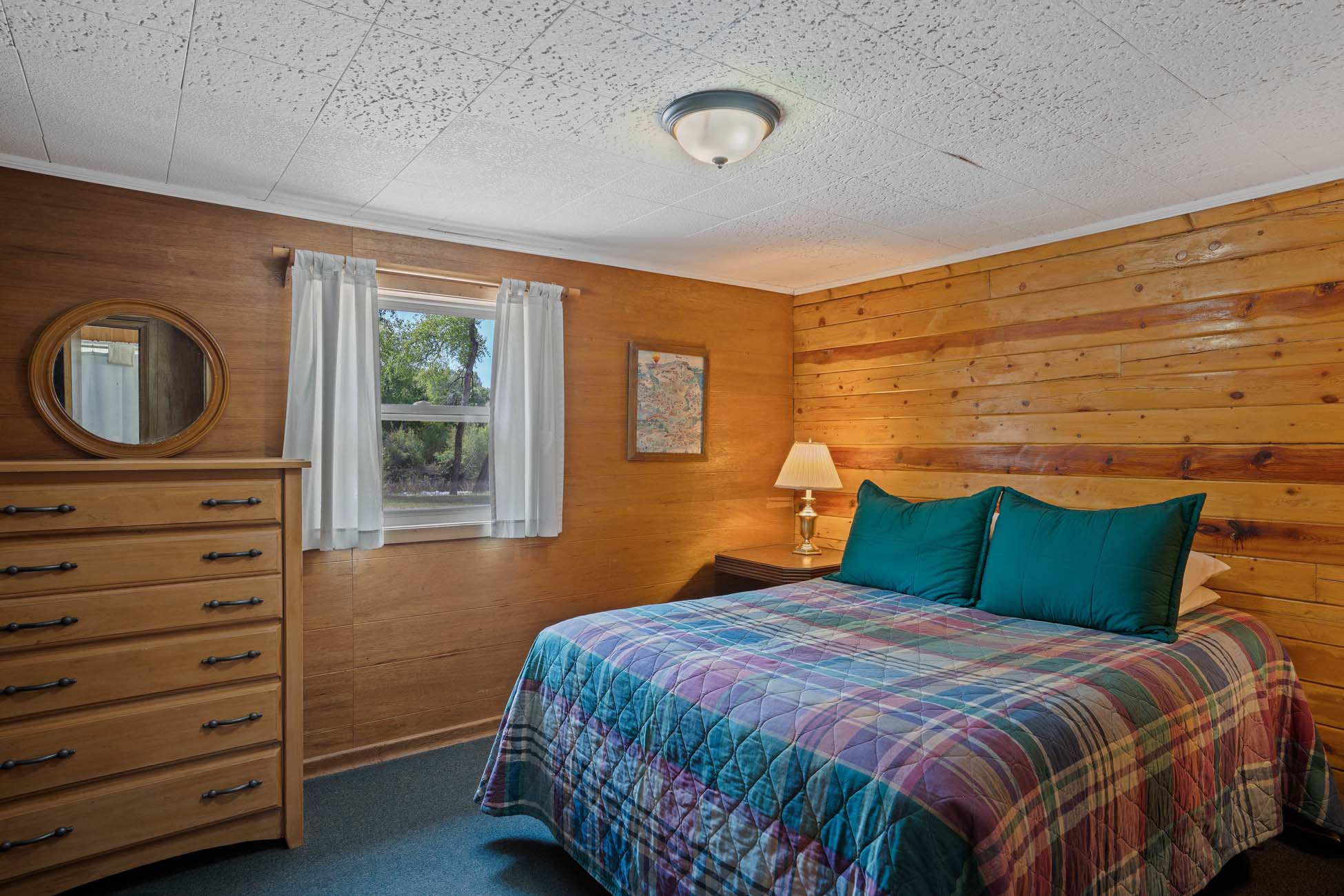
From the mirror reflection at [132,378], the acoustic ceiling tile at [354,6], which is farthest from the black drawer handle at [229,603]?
the acoustic ceiling tile at [354,6]

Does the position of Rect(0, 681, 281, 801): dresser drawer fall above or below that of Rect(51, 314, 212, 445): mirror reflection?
below

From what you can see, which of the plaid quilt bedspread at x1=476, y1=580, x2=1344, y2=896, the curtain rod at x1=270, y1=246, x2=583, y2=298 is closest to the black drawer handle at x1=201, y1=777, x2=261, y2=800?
the plaid quilt bedspread at x1=476, y1=580, x2=1344, y2=896

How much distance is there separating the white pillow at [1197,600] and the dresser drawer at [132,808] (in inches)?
119

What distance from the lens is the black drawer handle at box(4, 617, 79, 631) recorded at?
6.84 feet

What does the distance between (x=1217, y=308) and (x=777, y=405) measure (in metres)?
2.21

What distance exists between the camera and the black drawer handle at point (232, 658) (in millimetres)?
2357

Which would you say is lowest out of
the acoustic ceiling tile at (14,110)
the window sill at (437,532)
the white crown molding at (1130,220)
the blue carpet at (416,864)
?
the blue carpet at (416,864)

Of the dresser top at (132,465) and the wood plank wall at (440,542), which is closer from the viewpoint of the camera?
the dresser top at (132,465)

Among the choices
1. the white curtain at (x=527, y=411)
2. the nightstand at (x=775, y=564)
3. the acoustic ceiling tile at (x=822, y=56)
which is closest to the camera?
the acoustic ceiling tile at (x=822, y=56)

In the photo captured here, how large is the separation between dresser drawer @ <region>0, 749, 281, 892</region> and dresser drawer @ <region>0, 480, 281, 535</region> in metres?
0.74

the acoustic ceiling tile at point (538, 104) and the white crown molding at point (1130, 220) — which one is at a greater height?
the acoustic ceiling tile at point (538, 104)

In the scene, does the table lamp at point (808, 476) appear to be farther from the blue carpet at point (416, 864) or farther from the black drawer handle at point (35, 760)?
the black drawer handle at point (35, 760)

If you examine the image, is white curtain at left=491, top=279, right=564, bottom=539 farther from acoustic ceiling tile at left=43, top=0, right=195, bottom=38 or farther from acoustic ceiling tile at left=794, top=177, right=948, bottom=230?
acoustic ceiling tile at left=43, top=0, right=195, bottom=38

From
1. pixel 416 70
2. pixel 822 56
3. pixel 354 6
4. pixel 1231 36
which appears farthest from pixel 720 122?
pixel 1231 36
